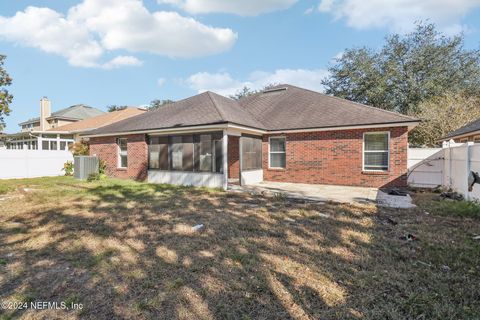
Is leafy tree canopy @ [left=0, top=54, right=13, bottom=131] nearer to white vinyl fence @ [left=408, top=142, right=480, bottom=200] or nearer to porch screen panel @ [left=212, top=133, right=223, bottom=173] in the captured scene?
porch screen panel @ [left=212, top=133, right=223, bottom=173]

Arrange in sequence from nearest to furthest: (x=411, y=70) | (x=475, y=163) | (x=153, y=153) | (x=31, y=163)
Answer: (x=475, y=163) → (x=153, y=153) → (x=31, y=163) → (x=411, y=70)

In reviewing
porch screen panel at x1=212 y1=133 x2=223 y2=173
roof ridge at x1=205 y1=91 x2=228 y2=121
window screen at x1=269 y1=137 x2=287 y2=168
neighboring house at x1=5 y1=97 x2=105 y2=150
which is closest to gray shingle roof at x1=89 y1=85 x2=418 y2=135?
roof ridge at x1=205 y1=91 x2=228 y2=121

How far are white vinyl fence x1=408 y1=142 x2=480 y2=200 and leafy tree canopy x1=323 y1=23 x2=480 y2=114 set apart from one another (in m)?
12.5

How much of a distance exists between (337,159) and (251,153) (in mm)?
3922

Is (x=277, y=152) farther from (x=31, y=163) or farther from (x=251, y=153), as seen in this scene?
(x=31, y=163)

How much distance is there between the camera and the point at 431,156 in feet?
38.2

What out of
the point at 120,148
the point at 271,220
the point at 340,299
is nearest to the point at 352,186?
the point at 271,220

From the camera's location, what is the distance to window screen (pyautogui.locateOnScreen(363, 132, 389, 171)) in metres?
10.9

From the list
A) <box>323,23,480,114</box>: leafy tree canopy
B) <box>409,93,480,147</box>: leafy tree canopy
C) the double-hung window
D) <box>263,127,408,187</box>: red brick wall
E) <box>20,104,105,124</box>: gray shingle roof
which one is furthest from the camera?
<box>20,104,105,124</box>: gray shingle roof

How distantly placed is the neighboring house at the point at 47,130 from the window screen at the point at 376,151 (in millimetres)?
25342

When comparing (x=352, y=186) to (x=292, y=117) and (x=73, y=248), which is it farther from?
(x=73, y=248)

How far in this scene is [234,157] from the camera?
13875 mm

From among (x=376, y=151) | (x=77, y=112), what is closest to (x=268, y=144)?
(x=376, y=151)

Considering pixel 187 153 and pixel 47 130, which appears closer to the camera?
pixel 187 153
